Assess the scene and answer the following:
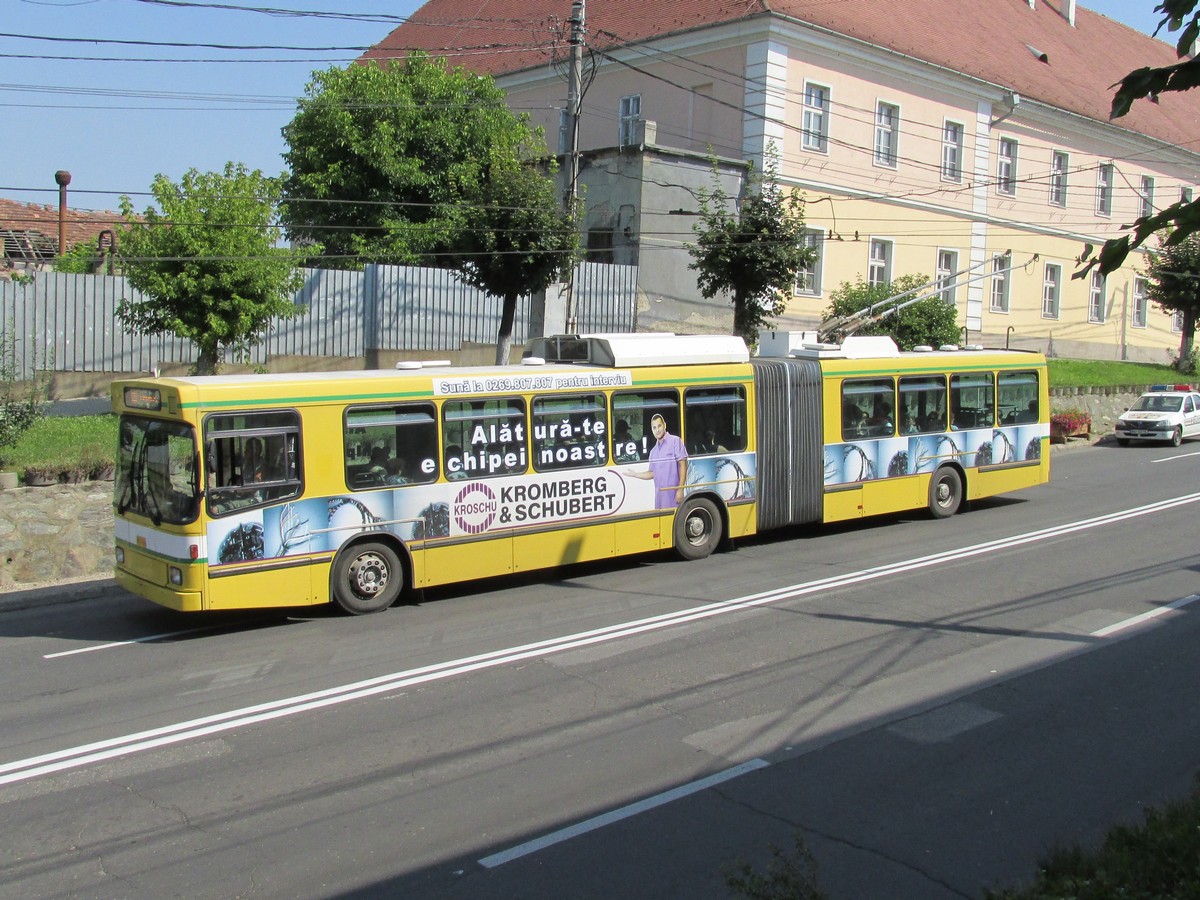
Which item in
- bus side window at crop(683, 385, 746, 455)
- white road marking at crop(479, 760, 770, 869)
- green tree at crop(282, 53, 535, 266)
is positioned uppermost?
green tree at crop(282, 53, 535, 266)

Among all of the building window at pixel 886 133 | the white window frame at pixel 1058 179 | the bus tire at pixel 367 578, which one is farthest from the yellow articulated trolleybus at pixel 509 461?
the white window frame at pixel 1058 179

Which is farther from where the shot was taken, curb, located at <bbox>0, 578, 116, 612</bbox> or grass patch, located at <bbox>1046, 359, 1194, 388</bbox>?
grass patch, located at <bbox>1046, 359, 1194, 388</bbox>

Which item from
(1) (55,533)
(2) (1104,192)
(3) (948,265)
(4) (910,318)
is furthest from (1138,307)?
(1) (55,533)

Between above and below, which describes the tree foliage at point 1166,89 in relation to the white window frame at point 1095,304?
below

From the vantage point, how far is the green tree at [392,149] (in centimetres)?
2958

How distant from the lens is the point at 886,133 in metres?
34.7

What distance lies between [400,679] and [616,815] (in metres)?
Result: 3.34

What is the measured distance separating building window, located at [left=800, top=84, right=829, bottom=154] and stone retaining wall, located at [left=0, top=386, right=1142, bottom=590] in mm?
23651

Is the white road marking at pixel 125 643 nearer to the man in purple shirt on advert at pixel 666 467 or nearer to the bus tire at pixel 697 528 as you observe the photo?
the man in purple shirt on advert at pixel 666 467

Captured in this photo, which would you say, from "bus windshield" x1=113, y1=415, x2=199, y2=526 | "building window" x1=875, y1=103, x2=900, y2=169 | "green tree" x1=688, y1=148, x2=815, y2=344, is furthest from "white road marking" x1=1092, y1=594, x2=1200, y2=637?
"building window" x1=875, y1=103, x2=900, y2=169

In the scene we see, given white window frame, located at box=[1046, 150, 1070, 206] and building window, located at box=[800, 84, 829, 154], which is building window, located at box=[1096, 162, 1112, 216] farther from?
building window, located at box=[800, 84, 829, 154]

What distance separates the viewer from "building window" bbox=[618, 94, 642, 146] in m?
34.9

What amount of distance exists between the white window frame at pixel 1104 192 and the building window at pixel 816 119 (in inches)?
709

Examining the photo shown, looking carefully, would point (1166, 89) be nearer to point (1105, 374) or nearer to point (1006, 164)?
point (1105, 374)
